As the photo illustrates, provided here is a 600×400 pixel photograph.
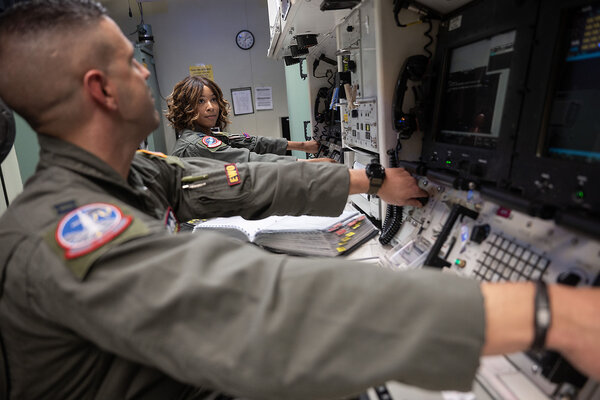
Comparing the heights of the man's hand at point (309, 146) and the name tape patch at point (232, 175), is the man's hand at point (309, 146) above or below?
below

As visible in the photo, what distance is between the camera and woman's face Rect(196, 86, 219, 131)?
272cm

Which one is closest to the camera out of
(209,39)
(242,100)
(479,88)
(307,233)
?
(479,88)

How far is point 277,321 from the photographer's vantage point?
494 millimetres

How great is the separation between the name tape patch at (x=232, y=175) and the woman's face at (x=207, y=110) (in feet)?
5.32

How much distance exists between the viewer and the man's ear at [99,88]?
0.74 metres

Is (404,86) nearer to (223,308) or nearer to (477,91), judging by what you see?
(477,91)

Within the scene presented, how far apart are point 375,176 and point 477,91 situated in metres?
0.40

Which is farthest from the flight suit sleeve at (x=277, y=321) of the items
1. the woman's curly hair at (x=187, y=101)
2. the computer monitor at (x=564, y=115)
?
the woman's curly hair at (x=187, y=101)

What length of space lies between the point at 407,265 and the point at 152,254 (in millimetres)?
766

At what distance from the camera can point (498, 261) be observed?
2.58ft

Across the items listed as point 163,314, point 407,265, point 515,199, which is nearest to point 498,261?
point 515,199

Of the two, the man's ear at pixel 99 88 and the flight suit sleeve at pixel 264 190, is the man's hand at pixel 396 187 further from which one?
the man's ear at pixel 99 88

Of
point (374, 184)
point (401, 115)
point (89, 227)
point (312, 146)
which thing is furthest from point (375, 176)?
point (312, 146)

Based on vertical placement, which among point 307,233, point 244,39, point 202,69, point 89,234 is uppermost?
point 244,39
